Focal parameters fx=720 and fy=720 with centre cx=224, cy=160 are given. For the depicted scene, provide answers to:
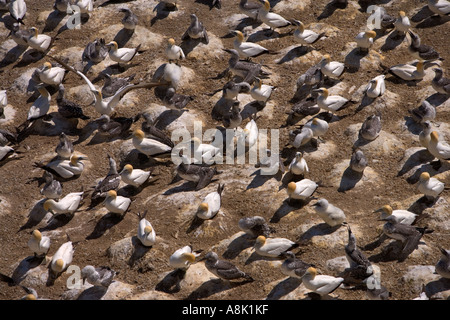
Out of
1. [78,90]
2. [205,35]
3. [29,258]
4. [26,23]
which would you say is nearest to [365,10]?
[205,35]

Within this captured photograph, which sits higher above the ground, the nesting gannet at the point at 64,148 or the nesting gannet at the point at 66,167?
the nesting gannet at the point at 64,148

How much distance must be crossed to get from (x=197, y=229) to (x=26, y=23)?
11.8 metres

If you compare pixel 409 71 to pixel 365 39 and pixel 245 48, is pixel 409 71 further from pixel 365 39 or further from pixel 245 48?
pixel 245 48

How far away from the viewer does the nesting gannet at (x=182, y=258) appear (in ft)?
47.8

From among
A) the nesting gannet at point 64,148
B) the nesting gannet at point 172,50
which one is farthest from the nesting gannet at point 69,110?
the nesting gannet at point 172,50

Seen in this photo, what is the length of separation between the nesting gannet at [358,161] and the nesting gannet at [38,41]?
35.2ft

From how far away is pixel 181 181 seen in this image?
17.8 meters

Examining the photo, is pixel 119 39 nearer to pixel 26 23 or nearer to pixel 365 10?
pixel 26 23

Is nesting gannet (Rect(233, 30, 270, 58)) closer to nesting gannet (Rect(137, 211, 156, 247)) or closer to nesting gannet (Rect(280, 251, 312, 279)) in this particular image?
nesting gannet (Rect(137, 211, 156, 247))

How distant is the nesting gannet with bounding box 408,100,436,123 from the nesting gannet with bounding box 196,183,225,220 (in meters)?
5.92

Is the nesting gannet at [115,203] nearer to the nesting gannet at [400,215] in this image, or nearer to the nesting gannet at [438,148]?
the nesting gannet at [400,215]

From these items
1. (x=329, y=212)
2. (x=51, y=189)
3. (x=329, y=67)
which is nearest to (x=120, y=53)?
(x=51, y=189)

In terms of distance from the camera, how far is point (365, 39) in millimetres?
21328

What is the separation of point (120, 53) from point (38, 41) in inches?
113
